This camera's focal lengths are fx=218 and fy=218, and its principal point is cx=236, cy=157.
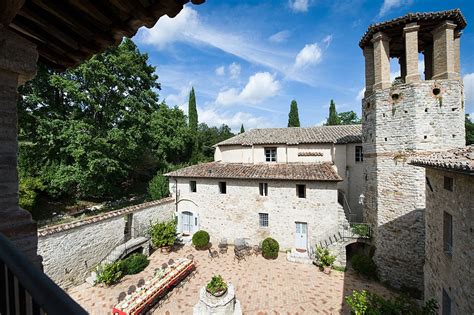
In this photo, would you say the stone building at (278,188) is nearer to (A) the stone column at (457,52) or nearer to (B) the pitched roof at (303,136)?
(B) the pitched roof at (303,136)

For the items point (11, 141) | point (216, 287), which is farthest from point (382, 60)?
point (11, 141)

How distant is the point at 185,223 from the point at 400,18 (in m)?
19.0

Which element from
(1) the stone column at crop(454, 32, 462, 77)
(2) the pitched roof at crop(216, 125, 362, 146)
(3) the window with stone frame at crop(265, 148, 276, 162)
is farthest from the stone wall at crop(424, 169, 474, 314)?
(3) the window with stone frame at crop(265, 148, 276, 162)

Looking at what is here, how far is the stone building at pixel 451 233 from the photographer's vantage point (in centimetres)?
531

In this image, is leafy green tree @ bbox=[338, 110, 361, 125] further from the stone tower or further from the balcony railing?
the balcony railing

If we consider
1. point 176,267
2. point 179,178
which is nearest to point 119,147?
point 179,178

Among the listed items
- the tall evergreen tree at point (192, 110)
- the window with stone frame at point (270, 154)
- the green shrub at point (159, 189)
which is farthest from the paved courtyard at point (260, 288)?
the tall evergreen tree at point (192, 110)

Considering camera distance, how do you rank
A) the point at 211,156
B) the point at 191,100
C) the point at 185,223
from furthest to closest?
the point at 191,100 → the point at 211,156 → the point at 185,223

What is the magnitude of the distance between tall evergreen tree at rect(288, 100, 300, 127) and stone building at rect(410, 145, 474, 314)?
30.3 metres

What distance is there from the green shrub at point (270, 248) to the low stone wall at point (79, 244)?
868 cm

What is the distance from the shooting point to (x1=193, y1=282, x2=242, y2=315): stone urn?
870 centimetres

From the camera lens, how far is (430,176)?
788 cm

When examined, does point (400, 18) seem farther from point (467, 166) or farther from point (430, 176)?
point (467, 166)

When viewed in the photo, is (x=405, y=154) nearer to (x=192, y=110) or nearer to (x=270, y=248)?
(x=270, y=248)
